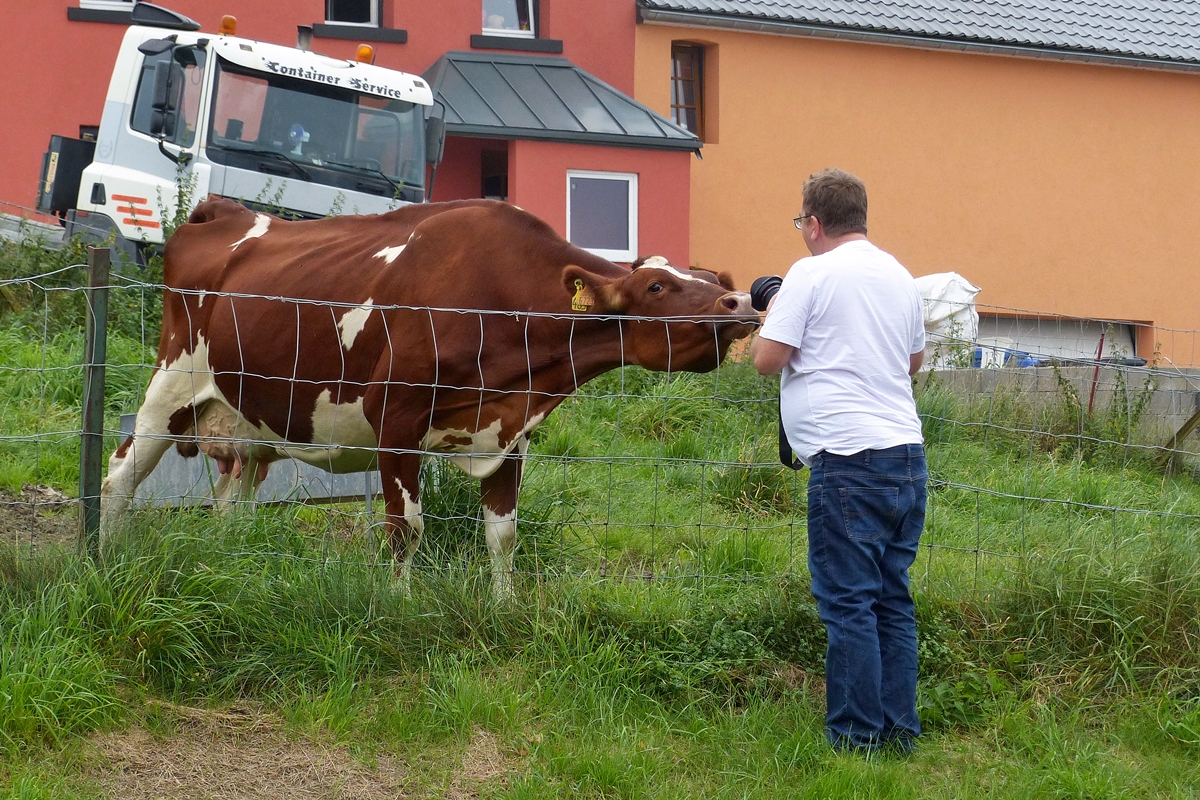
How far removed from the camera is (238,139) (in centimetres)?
1030

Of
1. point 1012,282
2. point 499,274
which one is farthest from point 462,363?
point 1012,282

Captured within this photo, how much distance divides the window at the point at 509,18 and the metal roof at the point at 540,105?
0.70 meters

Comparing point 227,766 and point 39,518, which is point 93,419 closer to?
point 227,766

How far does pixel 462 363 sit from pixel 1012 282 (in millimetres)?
14135

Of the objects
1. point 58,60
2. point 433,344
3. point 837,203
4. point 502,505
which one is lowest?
point 502,505

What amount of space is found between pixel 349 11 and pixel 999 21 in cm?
927

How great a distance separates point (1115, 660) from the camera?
13.8ft

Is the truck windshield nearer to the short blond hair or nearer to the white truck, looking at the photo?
the white truck

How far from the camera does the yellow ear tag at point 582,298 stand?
482cm

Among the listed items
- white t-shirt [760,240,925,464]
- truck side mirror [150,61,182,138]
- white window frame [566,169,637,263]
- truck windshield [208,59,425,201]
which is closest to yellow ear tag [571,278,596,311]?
white t-shirt [760,240,925,464]

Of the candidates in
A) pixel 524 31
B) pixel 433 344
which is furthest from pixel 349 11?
pixel 433 344

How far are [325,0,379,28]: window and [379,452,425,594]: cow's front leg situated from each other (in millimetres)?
11797

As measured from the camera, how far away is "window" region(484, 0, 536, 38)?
625 inches

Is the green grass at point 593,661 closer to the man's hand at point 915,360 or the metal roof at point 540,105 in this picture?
the man's hand at point 915,360
